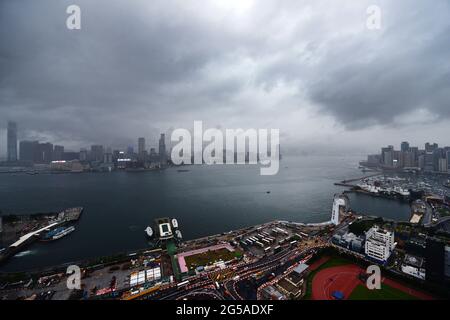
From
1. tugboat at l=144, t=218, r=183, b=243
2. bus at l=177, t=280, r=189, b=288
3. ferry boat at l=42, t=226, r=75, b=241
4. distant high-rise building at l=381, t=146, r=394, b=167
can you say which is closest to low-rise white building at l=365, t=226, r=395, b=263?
bus at l=177, t=280, r=189, b=288

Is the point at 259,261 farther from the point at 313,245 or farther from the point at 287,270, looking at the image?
the point at 313,245

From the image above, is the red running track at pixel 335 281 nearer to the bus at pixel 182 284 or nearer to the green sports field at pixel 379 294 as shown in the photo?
the green sports field at pixel 379 294

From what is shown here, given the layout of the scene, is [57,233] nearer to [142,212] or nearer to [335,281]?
[142,212]

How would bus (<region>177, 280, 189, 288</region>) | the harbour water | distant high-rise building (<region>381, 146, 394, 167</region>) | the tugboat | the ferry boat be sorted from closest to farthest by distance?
bus (<region>177, 280, 189, 288</region>), the harbour water, the tugboat, the ferry boat, distant high-rise building (<region>381, 146, 394, 167</region>)

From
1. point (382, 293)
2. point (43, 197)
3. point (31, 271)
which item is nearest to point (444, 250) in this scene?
point (382, 293)

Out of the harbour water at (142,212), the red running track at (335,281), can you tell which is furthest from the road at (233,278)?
the harbour water at (142,212)

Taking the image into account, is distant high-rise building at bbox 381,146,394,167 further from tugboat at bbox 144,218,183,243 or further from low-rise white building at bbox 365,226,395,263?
tugboat at bbox 144,218,183,243
